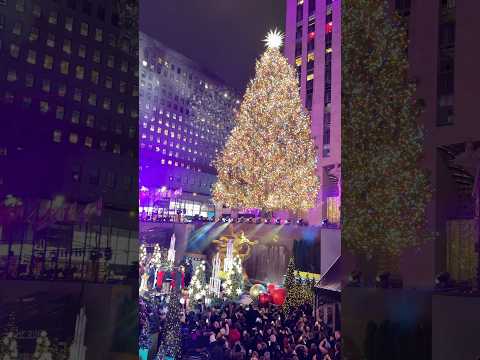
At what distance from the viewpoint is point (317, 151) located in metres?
28.5

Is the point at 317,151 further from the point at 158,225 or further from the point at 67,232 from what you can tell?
the point at 67,232

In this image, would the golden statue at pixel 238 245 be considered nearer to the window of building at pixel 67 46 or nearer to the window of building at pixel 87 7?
the window of building at pixel 67 46

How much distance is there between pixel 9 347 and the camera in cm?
821

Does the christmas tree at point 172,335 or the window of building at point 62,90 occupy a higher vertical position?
the window of building at point 62,90

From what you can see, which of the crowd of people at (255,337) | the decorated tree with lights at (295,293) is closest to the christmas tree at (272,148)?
the decorated tree with lights at (295,293)

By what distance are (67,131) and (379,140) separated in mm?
7839

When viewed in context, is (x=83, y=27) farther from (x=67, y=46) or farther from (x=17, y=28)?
(x=17, y=28)

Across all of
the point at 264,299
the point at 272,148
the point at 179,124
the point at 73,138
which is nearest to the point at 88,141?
the point at 73,138

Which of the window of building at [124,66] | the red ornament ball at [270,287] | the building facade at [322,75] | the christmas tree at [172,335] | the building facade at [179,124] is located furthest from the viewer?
the building facade at [179,124]

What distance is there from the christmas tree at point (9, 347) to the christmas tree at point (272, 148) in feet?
54.5

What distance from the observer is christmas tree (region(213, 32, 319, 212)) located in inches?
942

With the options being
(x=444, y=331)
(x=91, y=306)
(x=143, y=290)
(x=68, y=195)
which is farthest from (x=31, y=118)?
(x=143, y=290)

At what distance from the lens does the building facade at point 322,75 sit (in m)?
27.6

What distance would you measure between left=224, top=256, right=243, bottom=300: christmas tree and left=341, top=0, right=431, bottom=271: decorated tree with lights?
27.8ft
